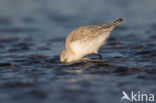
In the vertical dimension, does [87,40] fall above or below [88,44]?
above

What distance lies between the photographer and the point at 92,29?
9109 millimetres

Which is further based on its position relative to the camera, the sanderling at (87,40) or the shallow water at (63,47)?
the sanderling at (87,40)

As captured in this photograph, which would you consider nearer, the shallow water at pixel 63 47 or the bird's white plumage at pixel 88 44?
the shallow water at pixel 63 47

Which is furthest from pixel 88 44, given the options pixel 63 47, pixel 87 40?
pixel 63 47

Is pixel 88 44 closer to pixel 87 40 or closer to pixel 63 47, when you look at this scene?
pixel 87 40

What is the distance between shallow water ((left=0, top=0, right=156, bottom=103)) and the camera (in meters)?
6.81

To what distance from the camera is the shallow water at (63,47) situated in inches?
268

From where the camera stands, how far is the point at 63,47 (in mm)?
11445

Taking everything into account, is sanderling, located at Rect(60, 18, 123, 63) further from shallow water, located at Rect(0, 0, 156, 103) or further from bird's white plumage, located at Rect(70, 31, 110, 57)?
shallow water, located at Rect(0, 0, 156, 103)

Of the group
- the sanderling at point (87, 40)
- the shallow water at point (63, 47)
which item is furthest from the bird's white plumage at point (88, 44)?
the shallow water at point (63, 47)

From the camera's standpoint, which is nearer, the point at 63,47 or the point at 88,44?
the point at 88,44

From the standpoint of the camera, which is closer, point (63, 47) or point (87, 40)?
point (87, 40)

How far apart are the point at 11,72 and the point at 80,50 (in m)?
2.01

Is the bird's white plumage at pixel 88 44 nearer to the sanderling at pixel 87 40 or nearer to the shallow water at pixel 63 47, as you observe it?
the sanderling at pixel 87 40
